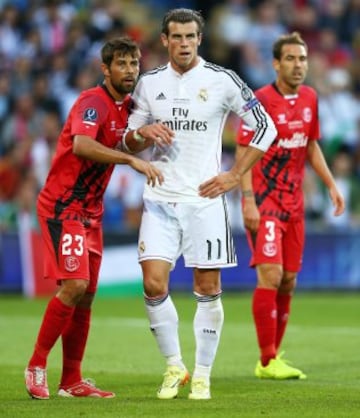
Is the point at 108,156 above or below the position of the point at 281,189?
above

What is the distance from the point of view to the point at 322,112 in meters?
22.2

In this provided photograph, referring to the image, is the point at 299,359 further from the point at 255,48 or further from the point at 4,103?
the point at 255,48

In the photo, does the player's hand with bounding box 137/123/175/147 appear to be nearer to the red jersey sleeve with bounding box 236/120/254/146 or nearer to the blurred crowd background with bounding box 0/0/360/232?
the red jersey sleeve with bounding box 236/120/254/146

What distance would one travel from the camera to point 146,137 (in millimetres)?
8883

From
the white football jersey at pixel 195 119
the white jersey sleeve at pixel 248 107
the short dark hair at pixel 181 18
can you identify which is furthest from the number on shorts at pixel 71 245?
the short dark hair at pixel 181 18

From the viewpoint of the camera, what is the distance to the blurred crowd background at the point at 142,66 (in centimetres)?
1973

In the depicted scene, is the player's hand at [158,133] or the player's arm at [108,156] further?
the player's hand at [158,133]

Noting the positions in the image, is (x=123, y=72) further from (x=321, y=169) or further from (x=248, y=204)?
(x=321, y=169)

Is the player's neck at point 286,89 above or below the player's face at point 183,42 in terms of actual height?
below

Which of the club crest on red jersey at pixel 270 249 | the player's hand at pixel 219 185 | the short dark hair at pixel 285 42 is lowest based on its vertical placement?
the club crest on red jersey at pixel 270 249

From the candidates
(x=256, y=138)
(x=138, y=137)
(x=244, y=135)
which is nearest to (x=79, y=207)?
(x=138, y=137)

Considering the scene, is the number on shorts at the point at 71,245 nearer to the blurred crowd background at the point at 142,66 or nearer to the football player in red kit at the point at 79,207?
the football player in red kit at the point at 79,207

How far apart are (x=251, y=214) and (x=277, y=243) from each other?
0.54m

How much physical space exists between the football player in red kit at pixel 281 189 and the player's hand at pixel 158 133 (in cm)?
176
